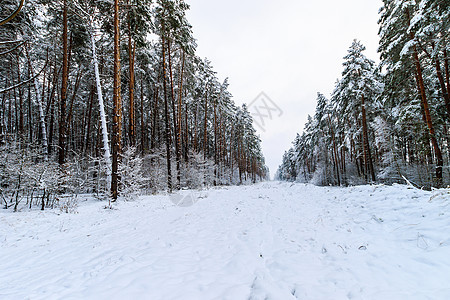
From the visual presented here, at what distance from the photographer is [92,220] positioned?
6250 millimetres

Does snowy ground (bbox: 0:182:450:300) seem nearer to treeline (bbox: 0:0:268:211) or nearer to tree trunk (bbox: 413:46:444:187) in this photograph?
treeline (bbox: 0:0:268:211)

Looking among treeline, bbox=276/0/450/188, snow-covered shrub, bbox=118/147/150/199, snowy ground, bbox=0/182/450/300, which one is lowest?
snowy ground, bbox=0/182/450/300

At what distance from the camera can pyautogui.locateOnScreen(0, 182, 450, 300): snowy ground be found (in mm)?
2525

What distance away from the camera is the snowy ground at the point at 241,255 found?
253cm

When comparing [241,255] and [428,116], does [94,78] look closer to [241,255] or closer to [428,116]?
[241,255]

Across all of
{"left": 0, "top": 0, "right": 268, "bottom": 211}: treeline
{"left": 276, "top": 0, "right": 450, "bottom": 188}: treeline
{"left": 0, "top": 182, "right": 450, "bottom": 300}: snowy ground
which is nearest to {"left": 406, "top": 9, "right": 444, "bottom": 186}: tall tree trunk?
{"left": 276, "top": 0, "right": 450, "bottom": 188}: treeline

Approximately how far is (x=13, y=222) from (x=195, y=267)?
6.31 meters

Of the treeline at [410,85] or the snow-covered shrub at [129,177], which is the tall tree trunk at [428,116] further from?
the snow-covered shrub at [129,177]

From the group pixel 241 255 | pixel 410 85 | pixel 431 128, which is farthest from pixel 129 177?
pixel 410 85

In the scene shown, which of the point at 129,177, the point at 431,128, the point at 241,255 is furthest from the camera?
the point at 431,128

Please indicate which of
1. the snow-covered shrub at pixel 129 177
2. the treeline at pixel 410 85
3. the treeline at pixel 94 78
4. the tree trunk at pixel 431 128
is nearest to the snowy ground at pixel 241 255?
the treeline at pixel 94 78

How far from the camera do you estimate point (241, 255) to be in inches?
142

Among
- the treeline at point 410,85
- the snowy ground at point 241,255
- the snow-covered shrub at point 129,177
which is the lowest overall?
the snowy ground at point 241,255

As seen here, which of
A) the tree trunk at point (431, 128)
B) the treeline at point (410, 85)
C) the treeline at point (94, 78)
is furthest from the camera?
the tree trunk at point (431, 128)
